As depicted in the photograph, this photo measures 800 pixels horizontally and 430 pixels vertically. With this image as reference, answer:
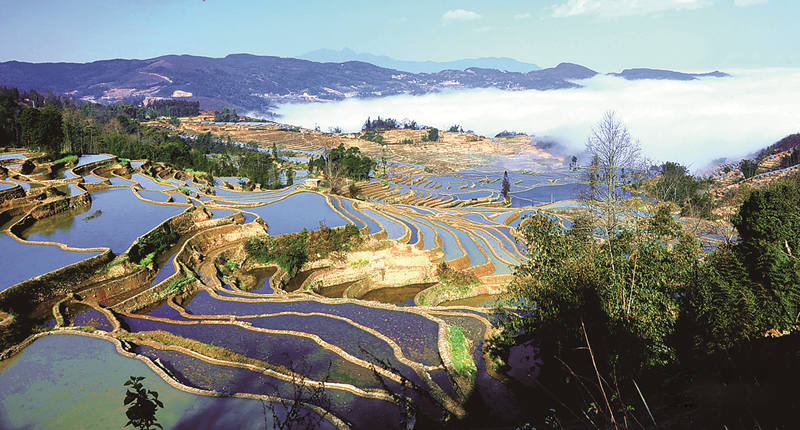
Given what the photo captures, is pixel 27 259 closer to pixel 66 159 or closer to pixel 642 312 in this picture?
pixel 642 312

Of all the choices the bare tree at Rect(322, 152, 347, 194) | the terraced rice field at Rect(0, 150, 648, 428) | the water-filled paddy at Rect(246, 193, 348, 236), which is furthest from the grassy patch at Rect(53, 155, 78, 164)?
the bare tree at Rect(322, 152, 347, 194)

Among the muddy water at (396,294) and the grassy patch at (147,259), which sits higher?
the grassy patch at (147,259)

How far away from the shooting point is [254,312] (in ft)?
42.8

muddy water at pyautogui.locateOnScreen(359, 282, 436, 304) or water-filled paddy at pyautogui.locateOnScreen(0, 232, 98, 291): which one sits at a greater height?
water-filled paddy at pyautogui.locateOnScreen(0, 232, 98, 291)

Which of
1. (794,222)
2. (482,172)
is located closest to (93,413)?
(794,222)

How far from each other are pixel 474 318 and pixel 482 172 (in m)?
84.0

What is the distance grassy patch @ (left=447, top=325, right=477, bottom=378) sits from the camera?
9773mm

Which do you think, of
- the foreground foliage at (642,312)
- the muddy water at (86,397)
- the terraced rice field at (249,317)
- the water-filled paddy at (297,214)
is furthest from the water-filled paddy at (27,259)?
the foreground foliage at (642,312)

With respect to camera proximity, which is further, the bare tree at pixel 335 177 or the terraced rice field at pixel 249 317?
the bare tree at pixel 335 177

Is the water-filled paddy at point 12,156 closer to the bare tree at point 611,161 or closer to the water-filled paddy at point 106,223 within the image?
the water-filled paddy at point 106,223

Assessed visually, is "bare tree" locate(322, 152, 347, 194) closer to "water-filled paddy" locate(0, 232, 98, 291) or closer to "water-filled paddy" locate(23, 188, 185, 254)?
"water-filled paddy" locate(23, 188, 185, 254)

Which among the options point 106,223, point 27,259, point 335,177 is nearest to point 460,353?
point 27,259

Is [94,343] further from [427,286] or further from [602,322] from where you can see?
[427,286]

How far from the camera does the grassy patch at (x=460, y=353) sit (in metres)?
9.77
